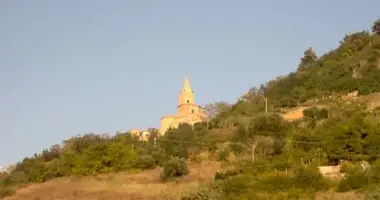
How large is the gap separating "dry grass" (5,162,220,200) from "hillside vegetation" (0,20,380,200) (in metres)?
0.11

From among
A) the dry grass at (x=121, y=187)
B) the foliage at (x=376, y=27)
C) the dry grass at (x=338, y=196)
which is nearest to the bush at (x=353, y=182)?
the dry grass at (x=338, y=196)

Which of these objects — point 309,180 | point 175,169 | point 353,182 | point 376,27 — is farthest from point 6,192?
point 376,27

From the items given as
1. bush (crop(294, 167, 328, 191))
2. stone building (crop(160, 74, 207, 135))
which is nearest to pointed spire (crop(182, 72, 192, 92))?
stone building (crop(160, 74, 207, 135))

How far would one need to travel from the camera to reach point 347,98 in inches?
1981

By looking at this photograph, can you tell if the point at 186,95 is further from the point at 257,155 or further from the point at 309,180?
the point at 309,180

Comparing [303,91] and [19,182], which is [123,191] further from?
[303,91]

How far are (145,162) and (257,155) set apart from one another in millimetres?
8092

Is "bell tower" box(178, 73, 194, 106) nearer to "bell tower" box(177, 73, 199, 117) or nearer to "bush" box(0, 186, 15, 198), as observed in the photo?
"bell tower" box(177, 73, 199, 117)

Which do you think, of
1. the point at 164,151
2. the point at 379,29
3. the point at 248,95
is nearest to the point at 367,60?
the point at 379,29

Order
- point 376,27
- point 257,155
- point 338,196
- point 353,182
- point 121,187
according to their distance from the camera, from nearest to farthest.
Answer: point 338,196, point 353,182, point 121,187, point 257,155, point 376,27

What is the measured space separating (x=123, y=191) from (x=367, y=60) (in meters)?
36.7

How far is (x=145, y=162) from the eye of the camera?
38500mm

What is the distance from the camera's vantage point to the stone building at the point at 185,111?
74.9m

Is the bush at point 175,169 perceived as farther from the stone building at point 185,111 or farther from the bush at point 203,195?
the stone building at point 185,111
